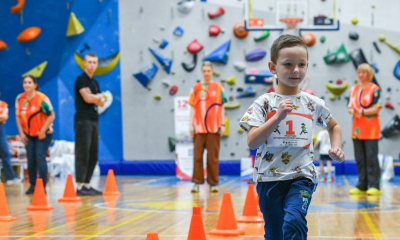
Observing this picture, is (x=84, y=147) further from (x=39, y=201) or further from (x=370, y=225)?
(x=370, y=225)

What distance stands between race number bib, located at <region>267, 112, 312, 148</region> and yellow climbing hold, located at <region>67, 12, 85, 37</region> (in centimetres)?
1089

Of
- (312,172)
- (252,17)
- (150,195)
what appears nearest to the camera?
(312,172)

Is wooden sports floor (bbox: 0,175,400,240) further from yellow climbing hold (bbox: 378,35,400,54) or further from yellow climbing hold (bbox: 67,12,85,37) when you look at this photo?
yellow climbing hold (bbox: 67,12,85,37)

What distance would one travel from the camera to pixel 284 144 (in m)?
3.01

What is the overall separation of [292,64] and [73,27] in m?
11.0

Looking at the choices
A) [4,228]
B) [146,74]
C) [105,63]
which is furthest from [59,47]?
[4,228]

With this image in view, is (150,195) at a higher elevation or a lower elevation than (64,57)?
lower

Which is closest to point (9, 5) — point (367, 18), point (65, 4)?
point (65, 4)

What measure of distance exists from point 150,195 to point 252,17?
4.87 m

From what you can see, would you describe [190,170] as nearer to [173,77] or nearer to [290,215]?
[173,77]

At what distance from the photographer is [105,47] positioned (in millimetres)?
13508

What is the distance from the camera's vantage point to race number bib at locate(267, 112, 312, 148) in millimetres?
3008

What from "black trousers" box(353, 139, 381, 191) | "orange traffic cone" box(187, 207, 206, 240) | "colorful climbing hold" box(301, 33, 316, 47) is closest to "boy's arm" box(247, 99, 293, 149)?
"orange traffic cone" box(187, 207, 206, 240)

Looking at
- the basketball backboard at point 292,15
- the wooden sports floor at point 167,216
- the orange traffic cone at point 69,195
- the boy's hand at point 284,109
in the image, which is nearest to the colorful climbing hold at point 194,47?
the basketball backboard at point 292,15
